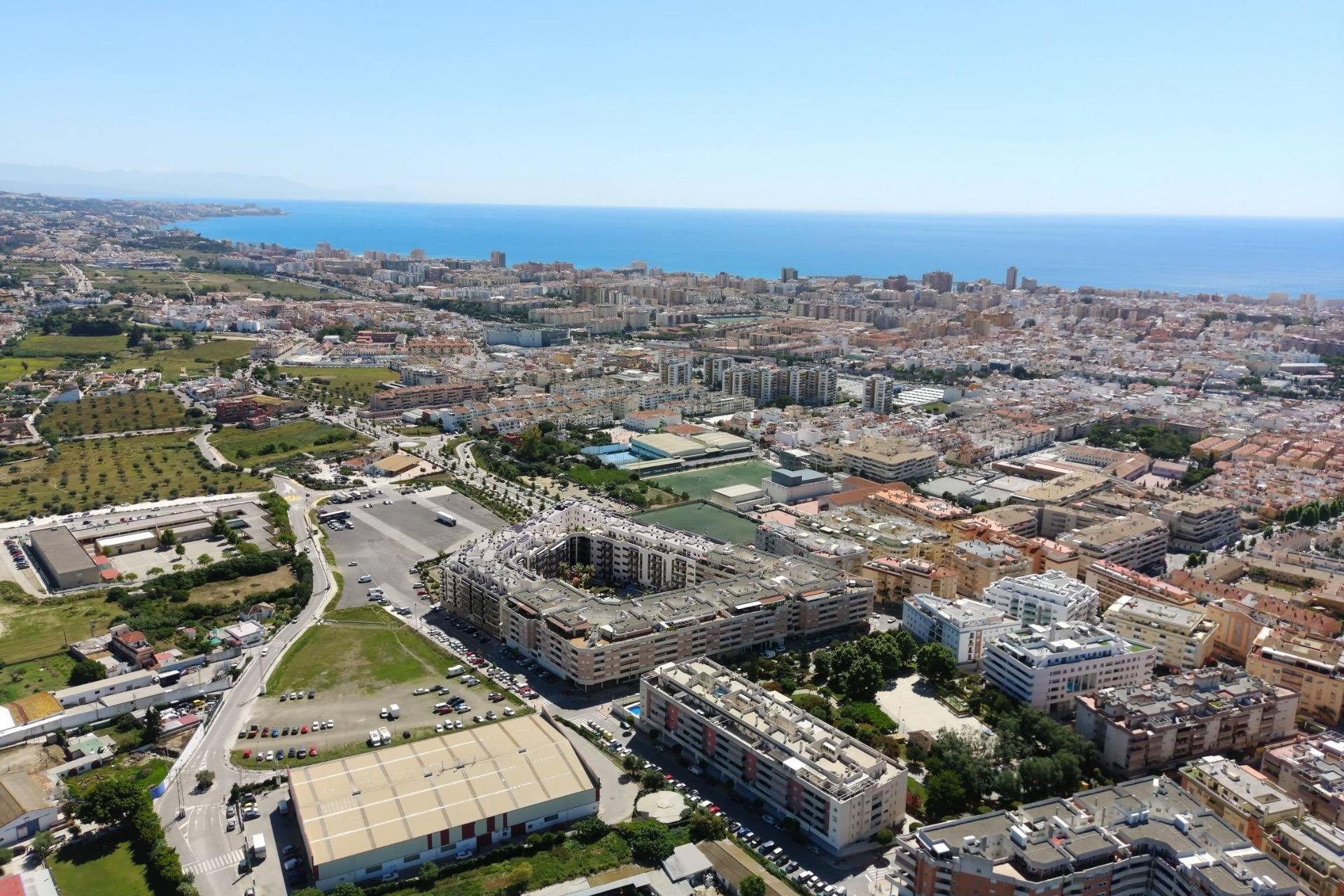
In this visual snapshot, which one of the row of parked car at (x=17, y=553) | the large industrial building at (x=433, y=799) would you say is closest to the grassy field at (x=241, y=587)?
the row of parked car at (x=17, y=553)

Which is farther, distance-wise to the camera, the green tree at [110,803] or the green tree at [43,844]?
the green tree at [110,803]

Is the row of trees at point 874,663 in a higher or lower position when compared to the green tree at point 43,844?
higher

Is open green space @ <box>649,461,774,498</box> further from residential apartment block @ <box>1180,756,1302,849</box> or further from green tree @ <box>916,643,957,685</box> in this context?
residential apartment block @ <box>1180,756,1302,849</box>

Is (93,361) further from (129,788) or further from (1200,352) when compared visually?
(1200,352)

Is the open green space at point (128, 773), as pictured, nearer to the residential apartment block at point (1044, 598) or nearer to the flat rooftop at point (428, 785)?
the flat rooftop at point (428, 785)

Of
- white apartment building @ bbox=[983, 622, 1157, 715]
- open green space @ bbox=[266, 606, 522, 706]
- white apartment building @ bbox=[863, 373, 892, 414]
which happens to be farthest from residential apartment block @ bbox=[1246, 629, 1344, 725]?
white apartment building @ bbox=[863, 373, 892, 414]

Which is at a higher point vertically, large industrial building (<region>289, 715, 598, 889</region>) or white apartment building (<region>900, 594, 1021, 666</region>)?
white apartment building (<region>900, 594, 1021, 666</region>)

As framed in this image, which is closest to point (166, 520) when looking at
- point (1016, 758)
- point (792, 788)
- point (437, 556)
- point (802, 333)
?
point (437, 556)
